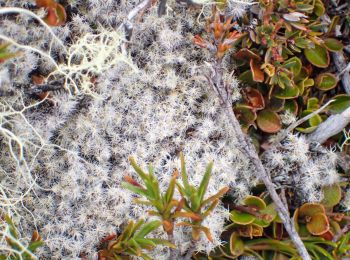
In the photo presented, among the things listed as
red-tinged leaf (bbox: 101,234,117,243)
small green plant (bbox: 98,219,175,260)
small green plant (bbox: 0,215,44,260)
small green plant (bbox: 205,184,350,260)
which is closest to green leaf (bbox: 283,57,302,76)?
small green plant (bbox: 205,184,350,260)

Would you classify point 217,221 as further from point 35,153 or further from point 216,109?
point 35,153

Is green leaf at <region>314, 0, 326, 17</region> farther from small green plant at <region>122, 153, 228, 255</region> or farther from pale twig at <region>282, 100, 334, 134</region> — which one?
small green plant at <region>122, 153, 228, 255</region>

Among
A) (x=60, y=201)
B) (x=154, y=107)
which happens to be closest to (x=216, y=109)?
(x=154, y=107)

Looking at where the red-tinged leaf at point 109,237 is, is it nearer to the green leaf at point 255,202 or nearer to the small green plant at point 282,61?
the green leaf at point 255,202

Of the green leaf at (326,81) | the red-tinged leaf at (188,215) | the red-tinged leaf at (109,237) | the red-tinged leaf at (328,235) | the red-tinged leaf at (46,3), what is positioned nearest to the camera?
the red-tinged leaf at (188,215)

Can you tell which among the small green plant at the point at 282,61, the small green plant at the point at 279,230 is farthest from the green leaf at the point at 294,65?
the small green plant at the point at 279,230

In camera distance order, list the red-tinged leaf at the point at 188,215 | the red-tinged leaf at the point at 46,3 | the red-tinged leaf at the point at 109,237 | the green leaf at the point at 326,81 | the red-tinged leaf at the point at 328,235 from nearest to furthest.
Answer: the red-tinged leaf at the point at 188,215 → the red-tinged leaf at the point at 46,3 → the red-tinged leaf at the point at 109,237 → the red-tinged leaf at the point at 328,235 → the green leaf at the point at 326,81
